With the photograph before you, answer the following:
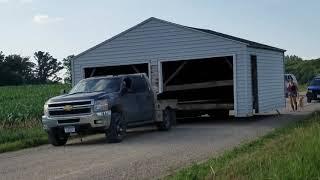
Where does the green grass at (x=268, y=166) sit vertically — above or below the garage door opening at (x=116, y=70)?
below

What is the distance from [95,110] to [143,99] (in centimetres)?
294

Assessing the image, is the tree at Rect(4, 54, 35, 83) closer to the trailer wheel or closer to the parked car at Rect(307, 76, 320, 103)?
the parked car at Rect(307, 76, 320, 103)

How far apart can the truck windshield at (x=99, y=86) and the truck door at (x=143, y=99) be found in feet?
2.81

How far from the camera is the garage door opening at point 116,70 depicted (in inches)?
1093

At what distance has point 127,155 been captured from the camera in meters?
15.0

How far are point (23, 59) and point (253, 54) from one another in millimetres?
131892

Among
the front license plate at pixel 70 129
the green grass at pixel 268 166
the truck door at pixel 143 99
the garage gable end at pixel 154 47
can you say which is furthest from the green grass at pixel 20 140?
the green grass at pixel 268 166

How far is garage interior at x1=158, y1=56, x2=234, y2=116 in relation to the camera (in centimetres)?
2858

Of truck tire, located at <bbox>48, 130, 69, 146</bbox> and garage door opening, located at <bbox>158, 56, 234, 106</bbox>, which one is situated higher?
garage door opening, located at <bbox>158, 56, 234, 106</bbox>

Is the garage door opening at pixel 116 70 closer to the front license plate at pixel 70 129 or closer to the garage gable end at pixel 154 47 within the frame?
the garage gable end at pixel 154 47

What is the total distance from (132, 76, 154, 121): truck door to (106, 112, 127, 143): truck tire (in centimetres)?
144

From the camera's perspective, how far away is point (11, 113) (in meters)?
28.9

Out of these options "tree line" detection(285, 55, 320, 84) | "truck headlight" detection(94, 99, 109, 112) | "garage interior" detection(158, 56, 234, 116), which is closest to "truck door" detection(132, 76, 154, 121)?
"truck headlight" detection(94, 99, 109, 112)

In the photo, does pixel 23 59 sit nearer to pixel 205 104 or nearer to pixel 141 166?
pixel 205 104
